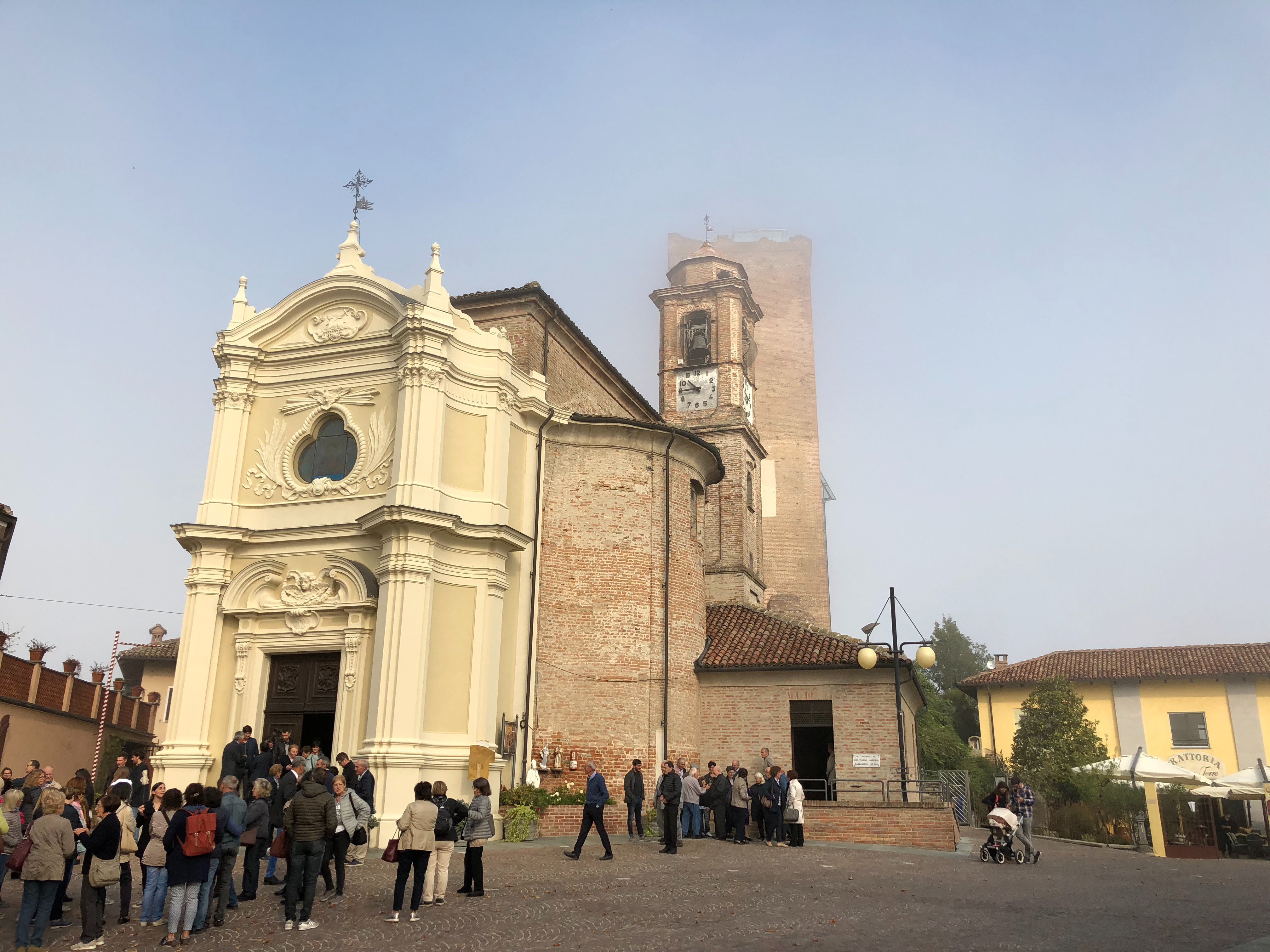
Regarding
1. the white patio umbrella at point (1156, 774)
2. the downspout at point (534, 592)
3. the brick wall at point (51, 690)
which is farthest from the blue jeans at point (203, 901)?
the white patio umbrella at point (1156, 774)

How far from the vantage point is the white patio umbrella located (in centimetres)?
2259

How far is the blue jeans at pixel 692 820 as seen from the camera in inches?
717

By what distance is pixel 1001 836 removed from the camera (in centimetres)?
1523

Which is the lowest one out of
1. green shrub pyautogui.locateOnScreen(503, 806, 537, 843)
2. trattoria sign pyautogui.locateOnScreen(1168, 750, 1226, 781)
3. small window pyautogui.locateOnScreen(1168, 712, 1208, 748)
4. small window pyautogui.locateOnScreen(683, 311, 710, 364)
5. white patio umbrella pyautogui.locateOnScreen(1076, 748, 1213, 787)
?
green shrub pyautogui.locateOnScreen(503, 806, 537, 843)

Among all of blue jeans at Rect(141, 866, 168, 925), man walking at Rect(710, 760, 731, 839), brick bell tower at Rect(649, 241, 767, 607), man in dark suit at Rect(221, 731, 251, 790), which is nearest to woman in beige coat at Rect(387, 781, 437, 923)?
blue jeans at Rect(141, 866, 168, 925)

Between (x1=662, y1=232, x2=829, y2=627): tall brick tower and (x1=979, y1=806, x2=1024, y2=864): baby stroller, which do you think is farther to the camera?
(x1=662, y1=232, x2=829, y2=627): tall brick tower

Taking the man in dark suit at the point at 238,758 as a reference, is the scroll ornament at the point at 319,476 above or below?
above

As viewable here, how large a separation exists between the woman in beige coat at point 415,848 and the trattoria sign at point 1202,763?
→ 33.4 metres

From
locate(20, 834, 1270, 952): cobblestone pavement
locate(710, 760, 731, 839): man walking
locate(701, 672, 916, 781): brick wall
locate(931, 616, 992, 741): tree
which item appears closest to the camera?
locate(20, 834, 1270, 952): cobblestone pavement

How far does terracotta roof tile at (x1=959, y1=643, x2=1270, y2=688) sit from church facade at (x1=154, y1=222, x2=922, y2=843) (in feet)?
57.8

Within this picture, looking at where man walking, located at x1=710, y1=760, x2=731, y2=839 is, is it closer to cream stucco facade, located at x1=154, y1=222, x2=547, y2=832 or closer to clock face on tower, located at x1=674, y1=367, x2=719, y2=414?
cream stucco facade, located at x1=154, y1=222, x2=547, y2=832

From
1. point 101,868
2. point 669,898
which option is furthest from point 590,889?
point 101,868

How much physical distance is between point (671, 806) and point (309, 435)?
34.4ft

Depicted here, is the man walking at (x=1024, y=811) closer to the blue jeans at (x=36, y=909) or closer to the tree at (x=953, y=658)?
the blue jeans at (x=36, y=909)
